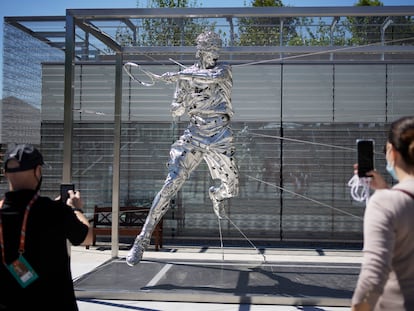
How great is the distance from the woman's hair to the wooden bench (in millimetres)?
6002

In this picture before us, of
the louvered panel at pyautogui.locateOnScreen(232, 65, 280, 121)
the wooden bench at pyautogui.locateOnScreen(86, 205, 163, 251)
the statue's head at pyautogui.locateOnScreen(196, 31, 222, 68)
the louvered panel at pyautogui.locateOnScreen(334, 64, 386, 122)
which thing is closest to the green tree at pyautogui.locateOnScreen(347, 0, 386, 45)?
the louvered panel at pyautogui.locateOnScreen(334, 64, 386, 122)

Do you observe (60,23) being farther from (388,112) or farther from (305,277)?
(388,112)

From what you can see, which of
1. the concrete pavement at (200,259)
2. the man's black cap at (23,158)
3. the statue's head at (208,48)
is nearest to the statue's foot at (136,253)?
the concrete pavement at (200,259)

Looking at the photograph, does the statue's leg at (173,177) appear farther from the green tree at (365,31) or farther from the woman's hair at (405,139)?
the woman's hair at (405,139)

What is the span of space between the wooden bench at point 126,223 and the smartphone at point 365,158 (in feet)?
17.4

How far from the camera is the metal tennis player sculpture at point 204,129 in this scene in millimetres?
5133

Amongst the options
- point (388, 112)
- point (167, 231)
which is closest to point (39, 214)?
point (167, 231)

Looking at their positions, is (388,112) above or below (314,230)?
above

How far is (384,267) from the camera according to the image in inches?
63.3

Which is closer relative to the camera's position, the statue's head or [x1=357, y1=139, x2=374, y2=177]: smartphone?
[x1=357, y1=139, x2=374, y2=177]: smartphone

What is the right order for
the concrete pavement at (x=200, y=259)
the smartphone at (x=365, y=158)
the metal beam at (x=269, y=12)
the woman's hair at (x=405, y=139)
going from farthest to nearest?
the metal beam at (x=269, y=12)
the concrete pavement at (x=200, y=259)
the smartphone at (x=365, y=158)
the woman's hair at (x=405, y=139)

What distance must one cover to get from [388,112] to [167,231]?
14.3ft

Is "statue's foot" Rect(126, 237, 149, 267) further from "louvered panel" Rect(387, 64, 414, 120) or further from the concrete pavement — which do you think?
"louvered panel" Rect(387, 64, 414, 120)

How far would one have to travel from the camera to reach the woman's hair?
5.77 ft
